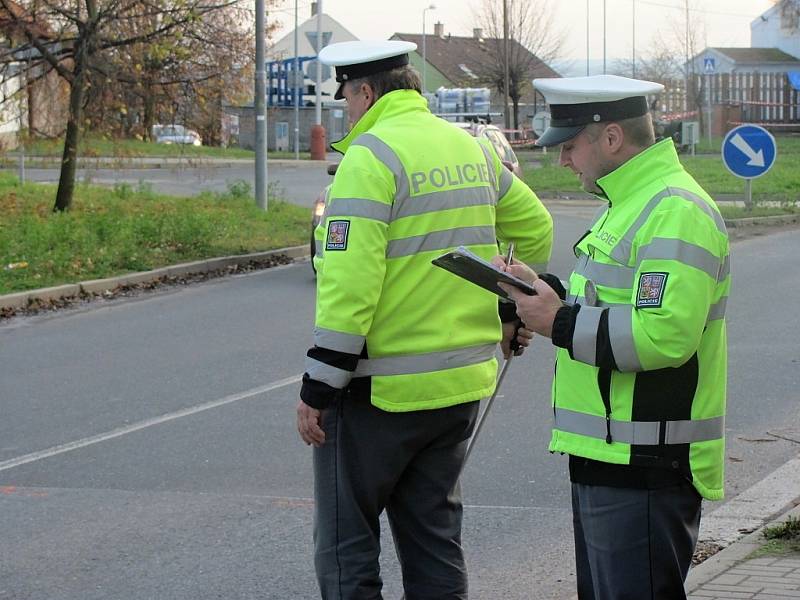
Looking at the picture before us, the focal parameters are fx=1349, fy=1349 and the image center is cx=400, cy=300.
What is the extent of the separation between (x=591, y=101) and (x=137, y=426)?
212 inches

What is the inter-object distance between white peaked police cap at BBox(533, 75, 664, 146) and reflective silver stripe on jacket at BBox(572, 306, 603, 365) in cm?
47

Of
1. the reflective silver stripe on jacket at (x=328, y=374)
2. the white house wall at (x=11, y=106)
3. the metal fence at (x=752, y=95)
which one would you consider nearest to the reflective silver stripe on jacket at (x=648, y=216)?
the reflective silver stripe on jacket at (x=328, y=374)

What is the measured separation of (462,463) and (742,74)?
219 feet

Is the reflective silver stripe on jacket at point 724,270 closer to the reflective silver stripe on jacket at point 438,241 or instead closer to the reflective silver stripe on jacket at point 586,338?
the reflective silver stripe on jacket at point 586,338

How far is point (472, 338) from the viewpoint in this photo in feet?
12.9

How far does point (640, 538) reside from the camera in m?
3.23

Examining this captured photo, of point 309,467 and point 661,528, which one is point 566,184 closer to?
point 309,467

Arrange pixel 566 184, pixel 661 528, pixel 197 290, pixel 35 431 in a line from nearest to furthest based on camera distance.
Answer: pixel 661 528
pixel 35 431
pixel 197 290
pixel 566 184

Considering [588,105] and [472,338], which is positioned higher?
[588,105]

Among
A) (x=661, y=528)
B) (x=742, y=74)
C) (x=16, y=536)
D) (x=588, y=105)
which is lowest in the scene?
(x=16, y=536)

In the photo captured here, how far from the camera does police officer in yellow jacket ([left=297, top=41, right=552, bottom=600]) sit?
372 cm

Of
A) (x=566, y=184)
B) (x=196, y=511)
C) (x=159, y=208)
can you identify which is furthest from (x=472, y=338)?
(x=566, y=184)

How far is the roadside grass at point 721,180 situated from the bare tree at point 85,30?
22.8ft

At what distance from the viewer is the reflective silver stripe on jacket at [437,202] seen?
3.81 m
